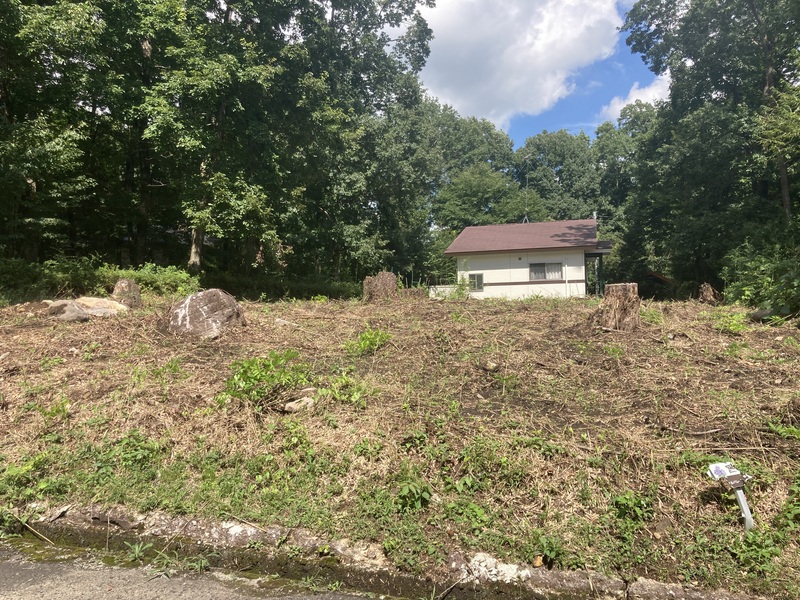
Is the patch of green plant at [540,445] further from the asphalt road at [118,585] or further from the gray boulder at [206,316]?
the gray boulder at [206,316]

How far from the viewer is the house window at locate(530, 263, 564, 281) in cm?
1900

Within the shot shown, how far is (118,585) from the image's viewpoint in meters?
2.49

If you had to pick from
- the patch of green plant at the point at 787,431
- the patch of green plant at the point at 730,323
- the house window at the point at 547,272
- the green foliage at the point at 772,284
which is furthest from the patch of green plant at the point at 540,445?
the house window at the point at 547,272

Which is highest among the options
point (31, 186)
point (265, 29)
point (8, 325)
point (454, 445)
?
point (265, 29)

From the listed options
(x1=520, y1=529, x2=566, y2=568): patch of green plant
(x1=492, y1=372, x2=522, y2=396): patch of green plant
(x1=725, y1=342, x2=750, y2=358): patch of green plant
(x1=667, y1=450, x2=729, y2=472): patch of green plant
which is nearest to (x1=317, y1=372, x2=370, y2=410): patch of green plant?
(x1=492, y1=372, x2=522, y2=396): patch of green plant

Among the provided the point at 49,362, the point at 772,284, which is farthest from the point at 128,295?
the point at 772,284

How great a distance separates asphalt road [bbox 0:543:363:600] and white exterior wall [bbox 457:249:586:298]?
16260mm

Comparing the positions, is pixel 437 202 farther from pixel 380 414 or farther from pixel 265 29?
pixel 380 414

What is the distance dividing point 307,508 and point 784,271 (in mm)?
8808

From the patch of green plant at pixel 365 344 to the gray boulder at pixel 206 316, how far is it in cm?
Answer: 172

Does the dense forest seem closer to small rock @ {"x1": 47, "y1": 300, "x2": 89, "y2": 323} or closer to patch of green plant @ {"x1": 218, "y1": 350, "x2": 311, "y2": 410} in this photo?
small rock @ {"x1": 47, "y1": 300, "x2": 89, "y2": 323}

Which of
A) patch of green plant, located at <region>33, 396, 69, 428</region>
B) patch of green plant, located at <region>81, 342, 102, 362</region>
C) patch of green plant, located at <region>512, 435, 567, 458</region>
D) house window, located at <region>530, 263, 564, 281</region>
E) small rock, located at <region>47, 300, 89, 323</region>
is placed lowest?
patch of green plant, located at <region>512, 435, 567, 458</region>

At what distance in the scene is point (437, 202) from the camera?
34.2 meters

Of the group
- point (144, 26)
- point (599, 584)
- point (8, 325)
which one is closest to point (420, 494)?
point (599, 584)
